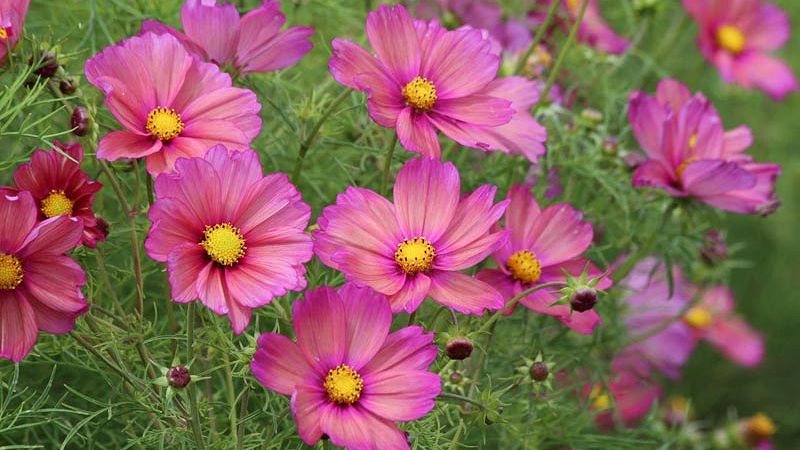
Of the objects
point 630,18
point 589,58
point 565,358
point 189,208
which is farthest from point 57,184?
point 630,18

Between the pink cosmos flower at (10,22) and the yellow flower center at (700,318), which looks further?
the yellow flower center at (700,318)

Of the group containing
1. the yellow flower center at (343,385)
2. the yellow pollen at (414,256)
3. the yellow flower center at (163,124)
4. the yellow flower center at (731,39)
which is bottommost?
the yellow flower center at (731,39)

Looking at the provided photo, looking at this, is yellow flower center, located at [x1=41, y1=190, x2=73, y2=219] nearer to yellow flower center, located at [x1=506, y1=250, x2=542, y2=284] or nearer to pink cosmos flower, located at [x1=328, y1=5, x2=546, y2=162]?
pink cosmos flower, located at [x1=328, y1=5, x2=546, y2=162]

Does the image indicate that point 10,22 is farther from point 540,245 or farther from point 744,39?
point 744,39

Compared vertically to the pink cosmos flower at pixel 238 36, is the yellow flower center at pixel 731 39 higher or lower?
lower

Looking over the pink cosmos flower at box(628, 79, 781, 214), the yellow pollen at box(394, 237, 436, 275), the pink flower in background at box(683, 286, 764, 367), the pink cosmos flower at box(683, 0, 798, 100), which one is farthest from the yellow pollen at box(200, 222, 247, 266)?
the pink flower in background at box(683, 286, 764, 367)

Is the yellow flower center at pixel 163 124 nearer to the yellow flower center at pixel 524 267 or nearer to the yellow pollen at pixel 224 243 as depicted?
the yellow pollen at pixel 224 243

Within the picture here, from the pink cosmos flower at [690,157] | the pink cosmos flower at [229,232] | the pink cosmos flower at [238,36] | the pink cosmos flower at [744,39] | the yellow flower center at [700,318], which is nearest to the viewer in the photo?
the pink cosmos flower at [229,232]

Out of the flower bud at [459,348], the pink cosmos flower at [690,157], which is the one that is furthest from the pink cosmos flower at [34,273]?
the pink cosmos flower at [690,157]
